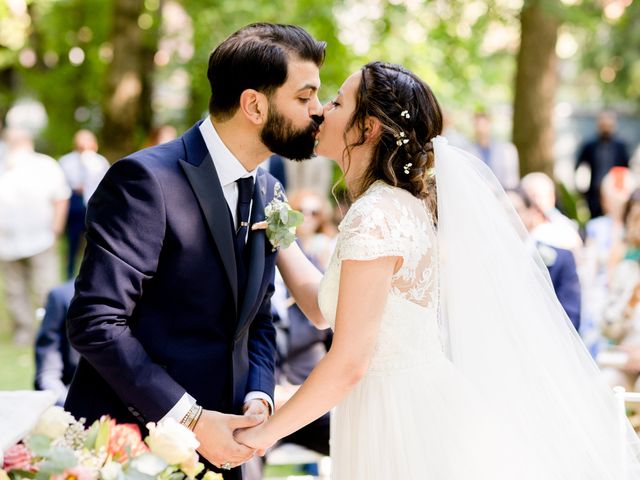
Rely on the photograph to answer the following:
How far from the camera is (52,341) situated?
500 centimetres

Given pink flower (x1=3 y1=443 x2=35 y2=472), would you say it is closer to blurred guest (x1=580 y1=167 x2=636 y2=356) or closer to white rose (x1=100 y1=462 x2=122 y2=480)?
white rose (x1=100 y1=462 x2=122 y2=480)

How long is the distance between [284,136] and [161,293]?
61 cm

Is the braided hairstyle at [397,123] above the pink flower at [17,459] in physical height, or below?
above

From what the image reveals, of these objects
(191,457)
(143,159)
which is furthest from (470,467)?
(143,159)

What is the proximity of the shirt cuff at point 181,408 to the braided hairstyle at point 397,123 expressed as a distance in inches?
33.4

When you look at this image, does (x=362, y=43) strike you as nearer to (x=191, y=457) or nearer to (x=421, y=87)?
(x=421, y=87)

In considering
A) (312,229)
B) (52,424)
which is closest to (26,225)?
(312,229)

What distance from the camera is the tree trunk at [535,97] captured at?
11.4 m

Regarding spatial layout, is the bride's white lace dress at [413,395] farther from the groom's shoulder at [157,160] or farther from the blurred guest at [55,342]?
the blurred guest at [55,342]

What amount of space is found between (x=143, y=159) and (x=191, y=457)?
3.44ft

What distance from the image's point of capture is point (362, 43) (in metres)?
11.8

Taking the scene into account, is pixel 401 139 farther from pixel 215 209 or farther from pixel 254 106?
pixel 215 209

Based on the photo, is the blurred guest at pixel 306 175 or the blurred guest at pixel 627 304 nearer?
the blurred guest at pixel 627 304

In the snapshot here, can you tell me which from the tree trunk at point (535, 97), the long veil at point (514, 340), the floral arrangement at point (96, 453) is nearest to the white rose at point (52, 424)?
the floral arrangement at point (96, 453)
